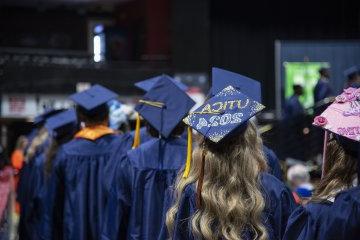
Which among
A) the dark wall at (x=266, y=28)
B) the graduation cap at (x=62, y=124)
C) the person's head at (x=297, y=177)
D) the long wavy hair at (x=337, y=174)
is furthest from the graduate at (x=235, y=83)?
the dark wall at (x=266, y=28)

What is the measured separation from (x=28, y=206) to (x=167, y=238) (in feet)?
12.6

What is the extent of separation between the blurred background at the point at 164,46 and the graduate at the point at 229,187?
9942 mm

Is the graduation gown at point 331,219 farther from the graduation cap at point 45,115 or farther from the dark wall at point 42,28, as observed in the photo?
the dark wall at point 42,28

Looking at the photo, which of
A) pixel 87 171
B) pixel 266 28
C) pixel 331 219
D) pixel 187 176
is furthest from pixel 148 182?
pixel 266 28

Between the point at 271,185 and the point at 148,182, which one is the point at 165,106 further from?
the point at 271,185

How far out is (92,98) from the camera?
17.5 feet

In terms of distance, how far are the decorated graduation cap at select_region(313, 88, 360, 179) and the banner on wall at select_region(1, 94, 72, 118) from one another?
1232 centimetres

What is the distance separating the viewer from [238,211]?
2727mm

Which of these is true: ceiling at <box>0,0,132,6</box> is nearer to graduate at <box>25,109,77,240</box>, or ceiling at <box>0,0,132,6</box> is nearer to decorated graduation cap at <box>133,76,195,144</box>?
graduate at <box>25,109,77,240</box>

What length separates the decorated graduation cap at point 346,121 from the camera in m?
2.32

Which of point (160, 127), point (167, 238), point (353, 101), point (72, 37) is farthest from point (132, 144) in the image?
point (72, 37)

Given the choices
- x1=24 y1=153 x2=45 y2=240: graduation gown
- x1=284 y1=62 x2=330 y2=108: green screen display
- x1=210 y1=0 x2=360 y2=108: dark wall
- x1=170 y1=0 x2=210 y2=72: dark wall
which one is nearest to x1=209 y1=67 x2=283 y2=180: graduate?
x1=24 y1=153 x2=45 y2=240: graduation gown

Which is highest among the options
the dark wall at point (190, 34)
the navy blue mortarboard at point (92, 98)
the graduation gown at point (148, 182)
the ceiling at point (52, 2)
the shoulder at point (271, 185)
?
the ceiling at point (52, 2)

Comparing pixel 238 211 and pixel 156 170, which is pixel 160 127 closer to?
pixel 156 170
